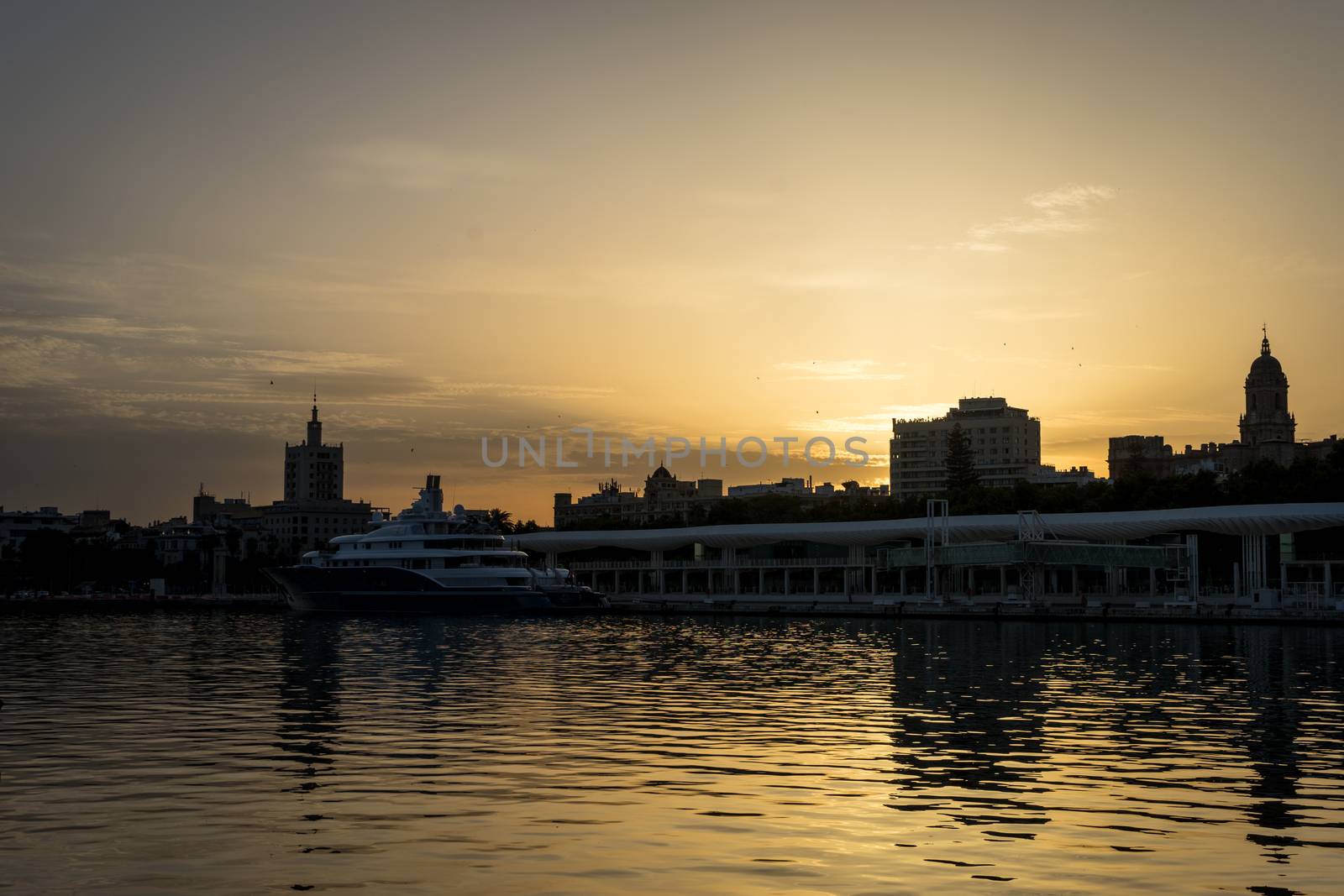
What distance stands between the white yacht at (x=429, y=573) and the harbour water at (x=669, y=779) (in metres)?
65.1

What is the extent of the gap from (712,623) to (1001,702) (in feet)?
253

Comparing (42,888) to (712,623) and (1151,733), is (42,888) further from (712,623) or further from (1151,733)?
(712,623)

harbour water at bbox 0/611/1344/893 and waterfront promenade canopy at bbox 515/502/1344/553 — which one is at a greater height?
waterfront promenade canopy at bbox 515/502/1344/553

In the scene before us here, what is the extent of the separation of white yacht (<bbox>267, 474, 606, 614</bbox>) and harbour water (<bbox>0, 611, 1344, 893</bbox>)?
6506 cm

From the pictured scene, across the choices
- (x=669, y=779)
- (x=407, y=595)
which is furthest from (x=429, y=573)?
(x=669, y=779)

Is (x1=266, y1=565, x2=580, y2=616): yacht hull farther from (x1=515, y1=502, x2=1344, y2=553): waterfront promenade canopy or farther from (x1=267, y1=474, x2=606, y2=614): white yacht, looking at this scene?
(x1=515, y1=502, x2=1344, y2=553): waterfront promenade canopy

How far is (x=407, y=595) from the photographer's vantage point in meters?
128

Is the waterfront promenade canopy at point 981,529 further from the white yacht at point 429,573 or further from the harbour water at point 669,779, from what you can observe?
the harbour water at point 669,779

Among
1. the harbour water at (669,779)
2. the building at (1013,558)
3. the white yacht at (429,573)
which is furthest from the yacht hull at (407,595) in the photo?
the harbour water at (669,779)

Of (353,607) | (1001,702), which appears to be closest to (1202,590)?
(353,607)

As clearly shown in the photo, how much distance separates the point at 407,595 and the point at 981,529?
192 feet

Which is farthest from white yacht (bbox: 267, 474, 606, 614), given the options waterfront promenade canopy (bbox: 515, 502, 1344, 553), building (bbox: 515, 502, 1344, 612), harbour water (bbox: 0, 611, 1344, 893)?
harbour water (bbox: 0, 611, 1344, 893)

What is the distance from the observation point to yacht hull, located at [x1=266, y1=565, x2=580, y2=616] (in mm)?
126562

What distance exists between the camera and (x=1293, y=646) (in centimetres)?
8081
